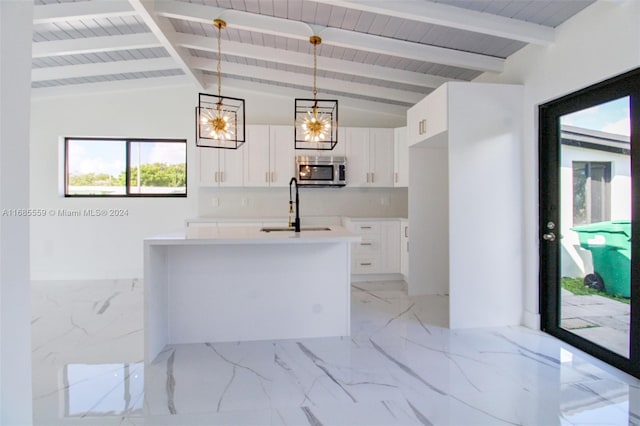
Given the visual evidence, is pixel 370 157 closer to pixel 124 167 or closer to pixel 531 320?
pixel 531 320

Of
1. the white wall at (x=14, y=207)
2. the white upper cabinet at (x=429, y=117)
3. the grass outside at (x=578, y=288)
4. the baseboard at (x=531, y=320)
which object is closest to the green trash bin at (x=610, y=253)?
the grass outside at (x=578, y=288)

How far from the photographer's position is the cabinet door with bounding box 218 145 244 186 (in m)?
4.56

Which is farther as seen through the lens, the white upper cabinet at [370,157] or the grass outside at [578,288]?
the white upper cabinet at [370,157]

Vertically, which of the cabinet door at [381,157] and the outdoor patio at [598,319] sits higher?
the cabinet door at [381,157]

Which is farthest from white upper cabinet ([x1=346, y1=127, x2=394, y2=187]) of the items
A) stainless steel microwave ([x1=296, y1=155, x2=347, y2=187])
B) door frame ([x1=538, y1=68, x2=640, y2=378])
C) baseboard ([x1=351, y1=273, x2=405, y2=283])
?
door frame ([x1=538, y1=68, x2=640, y2=378])

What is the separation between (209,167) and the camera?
454cm

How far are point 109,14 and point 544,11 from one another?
3.58 m

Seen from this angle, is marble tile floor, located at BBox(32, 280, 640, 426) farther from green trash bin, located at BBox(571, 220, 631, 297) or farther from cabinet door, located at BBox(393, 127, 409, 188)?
cabinet door, located at BBox(393, 127, 409, 188)

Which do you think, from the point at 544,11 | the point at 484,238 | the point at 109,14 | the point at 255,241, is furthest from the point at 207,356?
the point at 544,11

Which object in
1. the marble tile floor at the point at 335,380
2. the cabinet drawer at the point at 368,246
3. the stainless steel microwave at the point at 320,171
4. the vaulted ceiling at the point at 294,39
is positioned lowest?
the marble tile floor at the point at 335,380

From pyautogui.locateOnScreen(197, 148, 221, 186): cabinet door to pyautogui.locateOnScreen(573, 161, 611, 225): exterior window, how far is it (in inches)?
157

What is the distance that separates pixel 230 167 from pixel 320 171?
125 cm

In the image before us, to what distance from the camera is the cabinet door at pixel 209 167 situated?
4.53 metres

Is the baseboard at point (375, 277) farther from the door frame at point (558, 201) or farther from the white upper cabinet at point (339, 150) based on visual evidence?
the door frame at point (558, 201)
